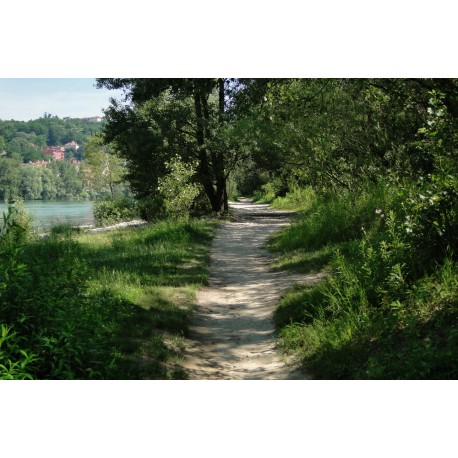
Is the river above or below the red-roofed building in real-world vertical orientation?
below

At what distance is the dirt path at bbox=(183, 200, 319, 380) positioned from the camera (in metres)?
5.55

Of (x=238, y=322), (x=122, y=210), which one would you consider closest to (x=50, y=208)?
(x=238, y=322)

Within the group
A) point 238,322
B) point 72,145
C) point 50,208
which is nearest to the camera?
point 238,322

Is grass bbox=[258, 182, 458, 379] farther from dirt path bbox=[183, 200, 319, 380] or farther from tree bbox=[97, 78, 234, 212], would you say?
tree bbox=[97, 78, 234, 212]

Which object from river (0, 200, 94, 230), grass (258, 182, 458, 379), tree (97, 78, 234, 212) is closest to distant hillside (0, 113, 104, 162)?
river (0, 200, 94, 230)

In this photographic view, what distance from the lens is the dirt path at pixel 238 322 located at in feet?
18.2

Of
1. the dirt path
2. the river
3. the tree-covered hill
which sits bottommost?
the dirt path

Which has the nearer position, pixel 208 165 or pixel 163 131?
pixel 163 131

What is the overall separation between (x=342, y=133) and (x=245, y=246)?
14.0 ft

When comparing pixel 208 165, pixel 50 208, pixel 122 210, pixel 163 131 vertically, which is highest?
pixel 163 131

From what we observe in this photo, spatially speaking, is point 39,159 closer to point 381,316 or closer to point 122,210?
point 381,316

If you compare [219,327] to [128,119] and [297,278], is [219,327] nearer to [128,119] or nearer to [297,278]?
[297,278]

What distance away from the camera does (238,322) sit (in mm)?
7520
